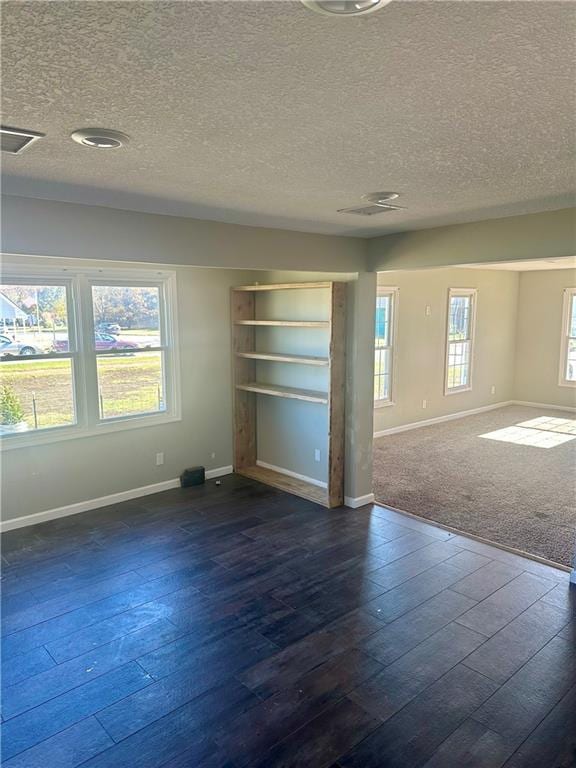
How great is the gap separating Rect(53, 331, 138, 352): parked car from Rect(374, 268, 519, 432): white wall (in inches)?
151

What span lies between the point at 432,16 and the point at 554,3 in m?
0.25

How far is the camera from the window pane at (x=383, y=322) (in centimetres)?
763

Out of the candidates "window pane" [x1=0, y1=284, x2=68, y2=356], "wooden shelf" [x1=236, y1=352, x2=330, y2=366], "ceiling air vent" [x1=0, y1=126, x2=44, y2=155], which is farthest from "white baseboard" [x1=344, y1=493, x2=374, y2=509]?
"ceiling air vent" [x1=0, y1=126, x2=44, y2=155]

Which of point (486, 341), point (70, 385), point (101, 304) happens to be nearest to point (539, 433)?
point (486, 341)

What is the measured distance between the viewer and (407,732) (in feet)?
7.74

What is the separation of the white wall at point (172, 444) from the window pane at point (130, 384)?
24 centimetres

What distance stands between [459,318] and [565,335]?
228 cm

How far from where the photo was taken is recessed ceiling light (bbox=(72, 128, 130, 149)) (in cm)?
186

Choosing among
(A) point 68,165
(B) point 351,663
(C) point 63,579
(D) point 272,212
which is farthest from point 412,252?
(C) point 63,579

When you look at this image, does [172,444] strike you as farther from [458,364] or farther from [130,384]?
[458,364]

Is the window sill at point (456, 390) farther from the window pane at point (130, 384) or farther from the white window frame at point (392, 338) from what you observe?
the window pane at point (130, 384)

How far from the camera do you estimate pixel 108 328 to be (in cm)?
503

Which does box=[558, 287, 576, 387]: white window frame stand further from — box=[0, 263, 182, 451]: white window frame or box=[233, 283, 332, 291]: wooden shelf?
box=[0, 263, 182, 451]: white window frame

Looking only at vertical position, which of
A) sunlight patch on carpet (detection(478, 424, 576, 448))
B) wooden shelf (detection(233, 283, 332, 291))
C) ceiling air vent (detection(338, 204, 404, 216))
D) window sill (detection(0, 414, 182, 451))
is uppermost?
ceiling air vent (detection(338, 204, 404, 216))
